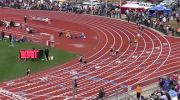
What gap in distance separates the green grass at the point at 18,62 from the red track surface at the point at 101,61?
0.83 metres

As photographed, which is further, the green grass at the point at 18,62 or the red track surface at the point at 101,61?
the green grass at the point at 18,62

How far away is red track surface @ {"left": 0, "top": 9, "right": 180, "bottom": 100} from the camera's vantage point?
2612cm

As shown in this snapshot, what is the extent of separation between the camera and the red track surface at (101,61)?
26125 millimetres

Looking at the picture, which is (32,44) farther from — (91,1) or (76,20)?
(91,1)

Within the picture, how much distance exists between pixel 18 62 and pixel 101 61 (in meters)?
5.41

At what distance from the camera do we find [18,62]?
31969 mm

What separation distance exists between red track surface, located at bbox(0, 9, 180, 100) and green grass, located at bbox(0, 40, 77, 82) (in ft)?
2.72

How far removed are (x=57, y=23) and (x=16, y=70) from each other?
17.8 m

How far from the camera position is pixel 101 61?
32.1m

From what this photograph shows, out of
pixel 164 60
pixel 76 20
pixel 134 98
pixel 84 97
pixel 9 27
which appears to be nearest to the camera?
pixel 134 98

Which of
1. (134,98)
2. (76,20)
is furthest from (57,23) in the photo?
(134,98)

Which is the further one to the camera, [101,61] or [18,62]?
[101,61]

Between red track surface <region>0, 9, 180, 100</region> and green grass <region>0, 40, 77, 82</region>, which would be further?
green grass <region>0, 40, 77, 82</region>

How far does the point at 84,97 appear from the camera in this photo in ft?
81.4
